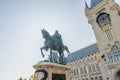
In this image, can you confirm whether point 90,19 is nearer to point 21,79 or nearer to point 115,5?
point 115,5

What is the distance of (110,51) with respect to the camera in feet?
82.2

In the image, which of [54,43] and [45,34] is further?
[45,34]

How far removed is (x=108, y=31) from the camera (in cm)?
2652

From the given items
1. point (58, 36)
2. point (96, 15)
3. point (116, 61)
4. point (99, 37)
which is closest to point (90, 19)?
point (96, 15)

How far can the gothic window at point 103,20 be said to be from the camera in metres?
27.1

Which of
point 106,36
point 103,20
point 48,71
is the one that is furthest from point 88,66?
point 48,71

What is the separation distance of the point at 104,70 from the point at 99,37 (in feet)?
24.0

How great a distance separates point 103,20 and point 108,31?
120 inches

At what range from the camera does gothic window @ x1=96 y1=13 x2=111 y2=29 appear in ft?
88.9

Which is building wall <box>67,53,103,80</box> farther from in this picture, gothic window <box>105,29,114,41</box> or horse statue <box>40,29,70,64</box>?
horse statue <box>40,29,70,64</box>

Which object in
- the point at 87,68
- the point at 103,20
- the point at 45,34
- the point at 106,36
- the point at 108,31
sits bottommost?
the point at 45,34

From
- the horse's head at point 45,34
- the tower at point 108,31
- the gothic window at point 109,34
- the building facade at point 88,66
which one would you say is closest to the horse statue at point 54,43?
the horse's head at point 45,34

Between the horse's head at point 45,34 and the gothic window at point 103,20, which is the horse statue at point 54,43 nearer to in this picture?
the horse's head at point 45,34

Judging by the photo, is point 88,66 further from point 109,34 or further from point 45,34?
point 45,34
